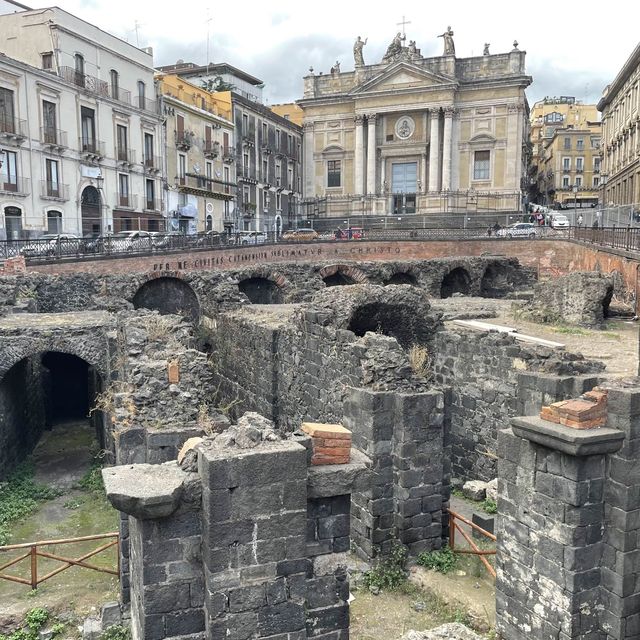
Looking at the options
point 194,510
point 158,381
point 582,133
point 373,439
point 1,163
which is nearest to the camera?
point 194,510

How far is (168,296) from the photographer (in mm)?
22234

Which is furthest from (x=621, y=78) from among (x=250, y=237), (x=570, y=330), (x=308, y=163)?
(x=570, y=330)

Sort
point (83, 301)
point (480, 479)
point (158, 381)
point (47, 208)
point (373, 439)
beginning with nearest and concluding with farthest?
point (158, 381) < point (373, 439) < point (480, 479) < point (83, 301) < point (47, 208)

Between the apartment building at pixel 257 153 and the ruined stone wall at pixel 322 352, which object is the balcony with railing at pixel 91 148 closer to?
the apartment building at pixel 257 153

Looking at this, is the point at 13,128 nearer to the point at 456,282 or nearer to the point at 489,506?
the point at 456,282

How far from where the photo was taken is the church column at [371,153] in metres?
51.8

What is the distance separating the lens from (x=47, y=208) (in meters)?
35.5

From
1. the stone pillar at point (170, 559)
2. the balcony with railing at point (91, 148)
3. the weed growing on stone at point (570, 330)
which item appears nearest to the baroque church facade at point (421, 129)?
the balcony with railing at point (91, 148)

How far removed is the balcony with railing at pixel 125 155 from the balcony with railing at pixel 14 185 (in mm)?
7857

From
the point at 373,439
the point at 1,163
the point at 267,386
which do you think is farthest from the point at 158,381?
the point at 1,163

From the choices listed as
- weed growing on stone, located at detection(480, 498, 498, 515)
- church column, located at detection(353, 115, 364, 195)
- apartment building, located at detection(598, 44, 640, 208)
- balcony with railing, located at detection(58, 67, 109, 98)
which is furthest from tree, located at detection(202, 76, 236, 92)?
weed growing on stone, located at detection(480, 498, 498, 515)

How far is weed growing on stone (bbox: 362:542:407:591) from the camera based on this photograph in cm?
867

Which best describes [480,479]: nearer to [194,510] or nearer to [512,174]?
[194,510]

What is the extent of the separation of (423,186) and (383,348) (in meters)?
44.2
